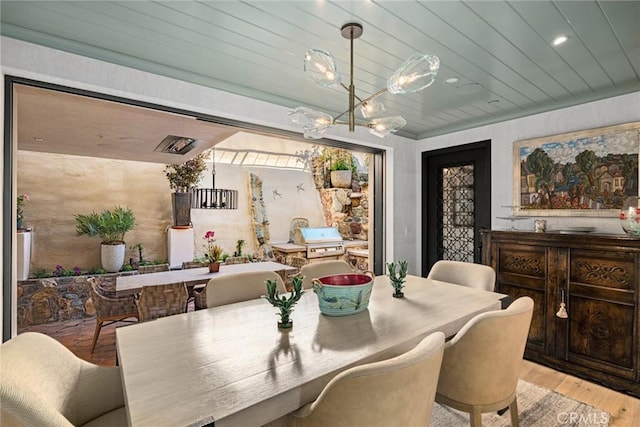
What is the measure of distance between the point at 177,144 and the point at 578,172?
445 cm

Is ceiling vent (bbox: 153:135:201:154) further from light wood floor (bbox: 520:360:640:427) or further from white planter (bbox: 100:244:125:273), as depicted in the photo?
light wood floor (bbox: 520:360:640:427)

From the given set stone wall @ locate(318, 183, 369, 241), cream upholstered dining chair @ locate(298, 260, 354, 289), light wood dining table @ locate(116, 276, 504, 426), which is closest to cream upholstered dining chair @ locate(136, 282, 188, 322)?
cream upholstered dining chair @ locate(298, 260, 354, 289)

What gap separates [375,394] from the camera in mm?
931

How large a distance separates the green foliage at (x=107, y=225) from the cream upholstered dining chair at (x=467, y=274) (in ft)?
16.4

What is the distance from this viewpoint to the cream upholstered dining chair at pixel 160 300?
2.94 metres

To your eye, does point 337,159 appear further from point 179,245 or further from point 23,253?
point 23,253

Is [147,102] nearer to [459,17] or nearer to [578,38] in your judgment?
[459,17]

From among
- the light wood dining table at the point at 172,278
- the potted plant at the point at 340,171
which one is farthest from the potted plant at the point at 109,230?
the potted plant at the point at 340,171

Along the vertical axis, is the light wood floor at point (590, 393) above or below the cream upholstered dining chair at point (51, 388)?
below

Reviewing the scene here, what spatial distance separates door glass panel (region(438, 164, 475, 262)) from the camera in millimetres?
3723

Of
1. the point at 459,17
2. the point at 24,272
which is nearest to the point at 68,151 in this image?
the point at 24,272

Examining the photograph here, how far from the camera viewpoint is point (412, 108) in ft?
10.1

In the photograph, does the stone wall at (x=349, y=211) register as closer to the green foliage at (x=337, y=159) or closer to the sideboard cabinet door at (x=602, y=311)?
the green foliage at (x=337, y=159)

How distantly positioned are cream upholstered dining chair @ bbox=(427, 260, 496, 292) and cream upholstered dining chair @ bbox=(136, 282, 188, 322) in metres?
2.31
